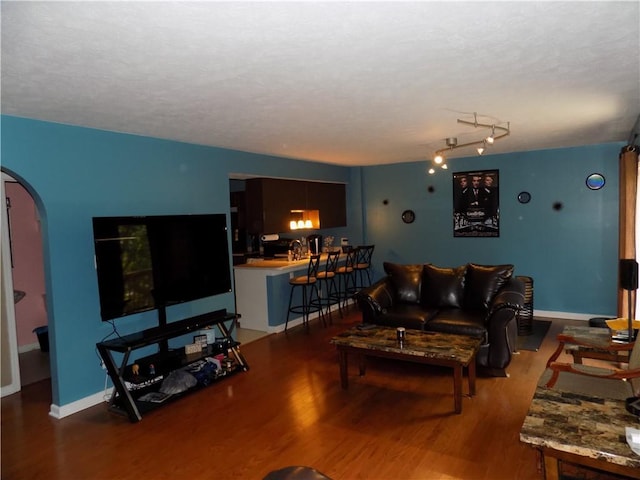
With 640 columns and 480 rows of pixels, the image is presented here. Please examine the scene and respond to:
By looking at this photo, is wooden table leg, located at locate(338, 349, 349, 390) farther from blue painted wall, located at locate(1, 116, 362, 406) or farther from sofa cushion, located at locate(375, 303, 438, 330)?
blue painted wall, located at locate(1, 116, 362, 406)

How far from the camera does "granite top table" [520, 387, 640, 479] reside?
2049mm

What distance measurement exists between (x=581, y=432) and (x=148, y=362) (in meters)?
3.44

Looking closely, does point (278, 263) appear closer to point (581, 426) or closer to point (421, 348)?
point (421, 348)

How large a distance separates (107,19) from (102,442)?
9.54 ft

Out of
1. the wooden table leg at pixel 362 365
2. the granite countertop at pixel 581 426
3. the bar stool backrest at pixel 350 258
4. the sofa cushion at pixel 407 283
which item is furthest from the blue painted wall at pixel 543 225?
the granite countertop at pixel 581 426

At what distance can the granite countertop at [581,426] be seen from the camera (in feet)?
6.80

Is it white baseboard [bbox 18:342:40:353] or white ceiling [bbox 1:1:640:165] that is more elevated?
white ceiling [bbox 1:1:640:165]

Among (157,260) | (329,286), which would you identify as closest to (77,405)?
(157,260)

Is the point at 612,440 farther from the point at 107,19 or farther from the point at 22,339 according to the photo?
the point at 22,339

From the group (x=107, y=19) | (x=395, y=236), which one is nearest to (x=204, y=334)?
(x=107, y=19)

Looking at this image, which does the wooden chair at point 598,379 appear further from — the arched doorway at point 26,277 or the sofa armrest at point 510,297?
the arched doorway at point 26,277

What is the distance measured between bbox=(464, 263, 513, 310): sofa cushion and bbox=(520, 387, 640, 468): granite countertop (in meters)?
2.23

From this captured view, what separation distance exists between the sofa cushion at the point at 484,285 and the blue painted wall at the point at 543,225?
6.24 feet

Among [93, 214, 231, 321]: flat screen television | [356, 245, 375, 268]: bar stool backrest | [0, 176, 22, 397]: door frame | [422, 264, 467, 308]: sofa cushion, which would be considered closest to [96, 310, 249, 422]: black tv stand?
[93, 214, 231, 321]: flat screen television
